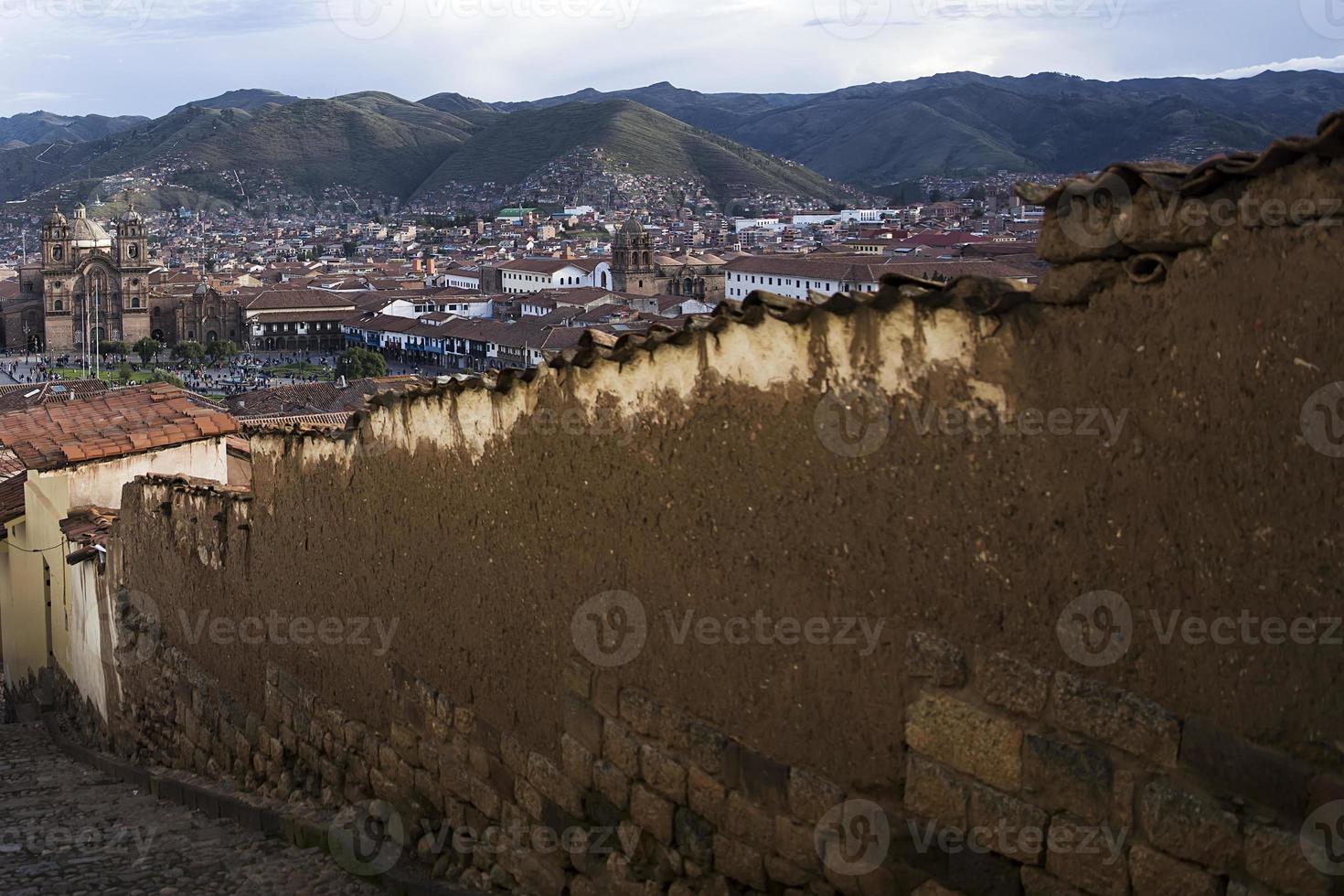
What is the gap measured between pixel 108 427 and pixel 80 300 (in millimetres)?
59436

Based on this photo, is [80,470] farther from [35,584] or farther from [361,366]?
[361,366]

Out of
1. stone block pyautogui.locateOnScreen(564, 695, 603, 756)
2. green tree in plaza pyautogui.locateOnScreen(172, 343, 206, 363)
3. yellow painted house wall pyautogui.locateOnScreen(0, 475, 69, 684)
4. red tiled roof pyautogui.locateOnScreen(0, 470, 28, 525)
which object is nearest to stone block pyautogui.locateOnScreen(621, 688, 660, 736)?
stone block pyautogui.locateOnScreen(564, 695, 603, 756)

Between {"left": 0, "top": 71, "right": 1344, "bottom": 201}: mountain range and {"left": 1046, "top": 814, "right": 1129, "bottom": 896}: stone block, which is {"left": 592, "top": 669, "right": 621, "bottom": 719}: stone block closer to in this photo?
{"left": 1046, "top": 814, "right": 1129, "bottom": 896}: stone block

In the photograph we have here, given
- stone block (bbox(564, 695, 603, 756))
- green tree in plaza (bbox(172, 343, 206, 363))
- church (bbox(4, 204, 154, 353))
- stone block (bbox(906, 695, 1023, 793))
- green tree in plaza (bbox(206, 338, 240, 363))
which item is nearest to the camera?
stone block (bbox(906, 695, 1023, 793))

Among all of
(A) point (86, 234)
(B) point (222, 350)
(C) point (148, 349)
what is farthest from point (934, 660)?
(A) point (86, 234)

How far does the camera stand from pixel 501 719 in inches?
164

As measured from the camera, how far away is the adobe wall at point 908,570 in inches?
90.0

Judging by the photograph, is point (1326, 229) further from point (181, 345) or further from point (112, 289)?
point (112, 289)

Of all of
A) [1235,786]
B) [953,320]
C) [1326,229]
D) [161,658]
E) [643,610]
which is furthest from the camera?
[161,658]

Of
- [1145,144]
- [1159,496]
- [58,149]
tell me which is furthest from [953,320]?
[58,149]

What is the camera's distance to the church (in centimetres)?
6275

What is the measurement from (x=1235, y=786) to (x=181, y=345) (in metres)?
57.7

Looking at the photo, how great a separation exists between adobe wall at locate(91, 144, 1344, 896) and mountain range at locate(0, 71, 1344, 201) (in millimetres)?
109874

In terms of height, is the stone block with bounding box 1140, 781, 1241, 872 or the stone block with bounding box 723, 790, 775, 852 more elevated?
the stone block with bounding box 1140, 781, 1241, 872
